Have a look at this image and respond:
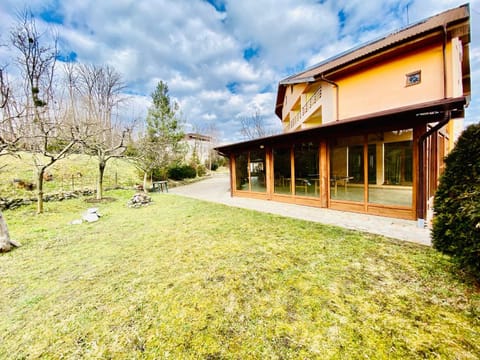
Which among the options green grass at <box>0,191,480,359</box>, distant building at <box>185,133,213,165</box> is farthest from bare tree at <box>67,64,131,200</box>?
green grass at <box>0,191,480,359</box>

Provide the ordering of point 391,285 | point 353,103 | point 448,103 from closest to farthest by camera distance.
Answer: point 391,285 → point 448,103 → point 353,103

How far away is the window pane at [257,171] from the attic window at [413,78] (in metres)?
6.39

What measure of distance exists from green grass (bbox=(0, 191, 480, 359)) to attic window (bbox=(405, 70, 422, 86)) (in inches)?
287

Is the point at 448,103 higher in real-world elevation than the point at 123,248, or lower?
higher

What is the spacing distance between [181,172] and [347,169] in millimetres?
16277

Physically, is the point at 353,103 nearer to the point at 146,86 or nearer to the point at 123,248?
the point at 123,248

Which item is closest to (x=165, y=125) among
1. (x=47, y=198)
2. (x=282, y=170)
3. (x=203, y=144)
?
(x=47, y=198)

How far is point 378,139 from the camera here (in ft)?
18.4

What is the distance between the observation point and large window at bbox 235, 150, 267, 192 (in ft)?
30.0

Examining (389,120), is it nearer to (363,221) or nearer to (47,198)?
(363,221)

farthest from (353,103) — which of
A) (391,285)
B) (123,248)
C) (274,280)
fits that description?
(123,248)

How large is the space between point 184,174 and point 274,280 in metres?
18.4

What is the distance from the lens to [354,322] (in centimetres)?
192

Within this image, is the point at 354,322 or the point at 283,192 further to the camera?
the point at 283,192
